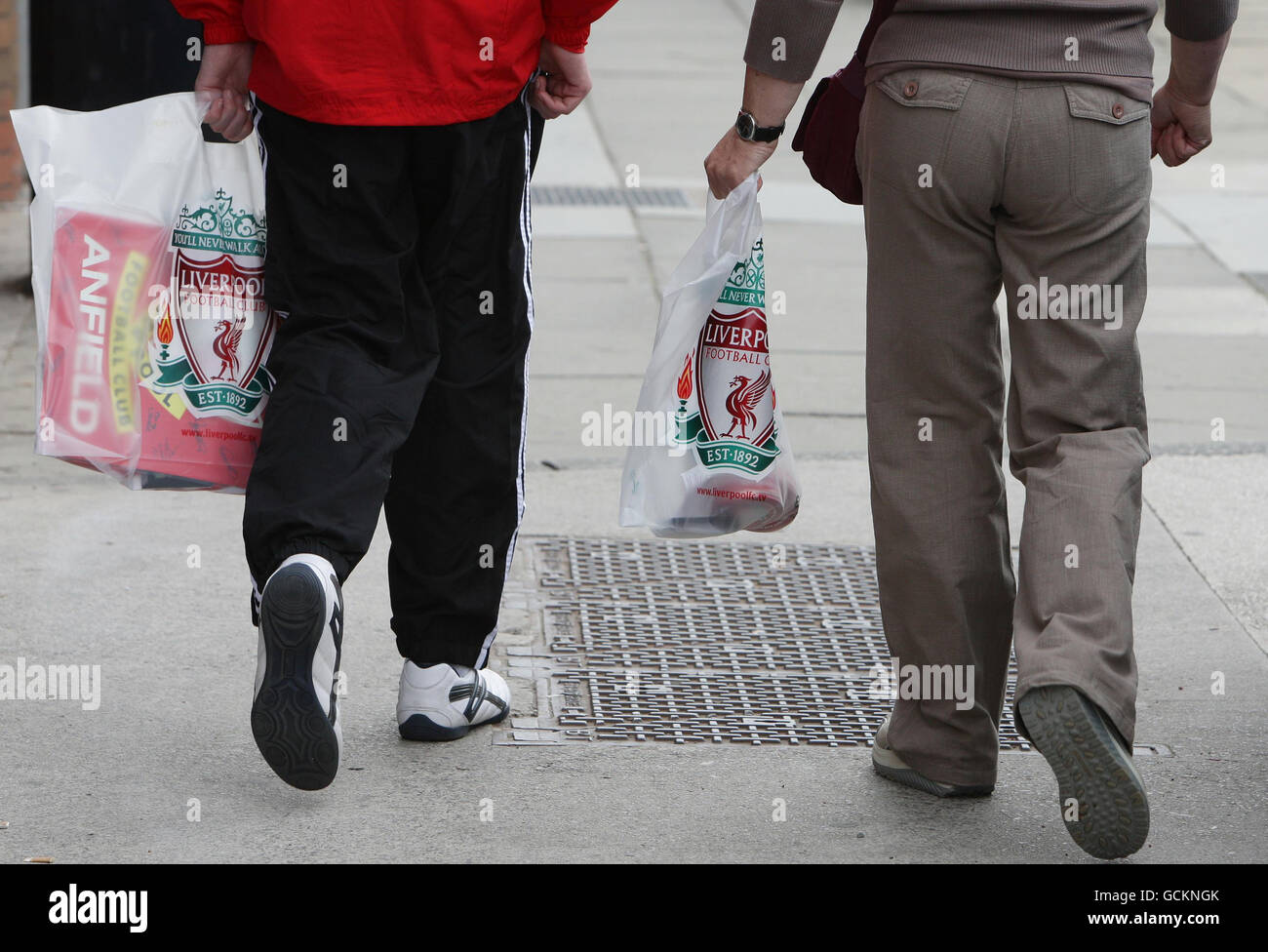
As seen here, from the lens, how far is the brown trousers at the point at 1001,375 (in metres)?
2.77

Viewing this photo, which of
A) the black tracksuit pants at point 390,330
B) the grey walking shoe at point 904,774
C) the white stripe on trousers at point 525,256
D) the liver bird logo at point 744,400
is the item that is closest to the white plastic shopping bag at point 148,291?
the black tracksuit pants at point 390,330

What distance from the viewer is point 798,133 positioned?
318 cm

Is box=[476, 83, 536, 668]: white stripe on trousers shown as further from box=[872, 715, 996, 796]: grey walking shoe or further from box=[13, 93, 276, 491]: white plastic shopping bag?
box=[872, 715, 996, 796]: grey walking shoe

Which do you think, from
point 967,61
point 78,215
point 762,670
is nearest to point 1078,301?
point 967,61

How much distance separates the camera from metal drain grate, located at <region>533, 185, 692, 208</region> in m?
8.26

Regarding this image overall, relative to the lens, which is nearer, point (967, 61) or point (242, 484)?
point (967, 61)

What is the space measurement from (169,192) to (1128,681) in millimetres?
1754

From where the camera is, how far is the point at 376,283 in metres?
2.99

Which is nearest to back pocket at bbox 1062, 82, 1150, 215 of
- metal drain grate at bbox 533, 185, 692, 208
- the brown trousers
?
the brown trousers

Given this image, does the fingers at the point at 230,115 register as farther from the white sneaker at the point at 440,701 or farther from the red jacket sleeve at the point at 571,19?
the white sneaker at the point at 440,701

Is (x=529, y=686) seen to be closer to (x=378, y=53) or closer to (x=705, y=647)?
(x=705, y=647)

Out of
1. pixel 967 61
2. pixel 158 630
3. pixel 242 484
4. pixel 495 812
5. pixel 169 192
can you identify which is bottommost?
pixel 158 630

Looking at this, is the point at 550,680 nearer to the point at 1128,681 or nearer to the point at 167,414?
the point at 167,414

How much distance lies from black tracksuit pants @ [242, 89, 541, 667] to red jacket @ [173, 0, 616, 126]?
4 cm
